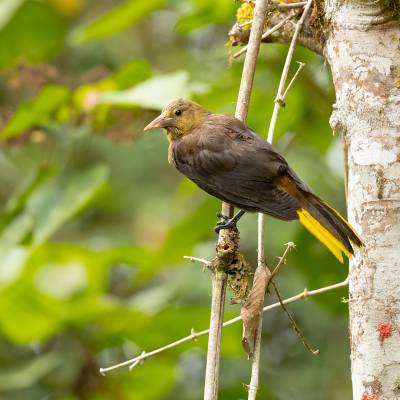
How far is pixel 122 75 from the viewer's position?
12.6 feet

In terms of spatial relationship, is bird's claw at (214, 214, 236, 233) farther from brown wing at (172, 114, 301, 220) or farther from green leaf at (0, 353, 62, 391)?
green leaf at (0, 353, 62, 391)

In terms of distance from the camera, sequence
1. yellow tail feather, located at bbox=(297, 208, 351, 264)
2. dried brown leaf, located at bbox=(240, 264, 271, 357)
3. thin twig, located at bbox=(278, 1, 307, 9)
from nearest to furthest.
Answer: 1. dried brown leaf, located at bbox=(240, 264, 271, 357)
2. yellow tail feather, located at bbox=(297, 208, 351, 264)
3. thin twig, located at bbox=(278, 1, 307, 9)

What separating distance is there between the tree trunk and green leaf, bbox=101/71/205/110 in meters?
1.08

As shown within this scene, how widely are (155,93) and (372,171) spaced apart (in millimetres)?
1385

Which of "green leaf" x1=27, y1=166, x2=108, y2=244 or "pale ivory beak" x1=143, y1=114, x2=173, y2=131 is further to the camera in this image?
"green leaf" x1=27, y1=166, x2=108, y2=244

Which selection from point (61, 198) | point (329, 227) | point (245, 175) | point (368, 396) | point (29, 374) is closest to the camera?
point (368, 396)

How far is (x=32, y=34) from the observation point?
504 cm

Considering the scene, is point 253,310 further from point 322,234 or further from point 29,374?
point 29,374

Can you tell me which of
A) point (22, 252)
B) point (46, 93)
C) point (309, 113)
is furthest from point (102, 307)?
point (309, 113)

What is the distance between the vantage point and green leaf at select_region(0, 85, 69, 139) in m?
3.70

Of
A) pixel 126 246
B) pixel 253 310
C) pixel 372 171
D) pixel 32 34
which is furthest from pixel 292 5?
pixel 32 34

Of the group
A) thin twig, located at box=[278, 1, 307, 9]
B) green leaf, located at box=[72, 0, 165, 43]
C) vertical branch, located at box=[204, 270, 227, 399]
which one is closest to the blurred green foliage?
green leaf, located at box=[72, 0, 165, 43]

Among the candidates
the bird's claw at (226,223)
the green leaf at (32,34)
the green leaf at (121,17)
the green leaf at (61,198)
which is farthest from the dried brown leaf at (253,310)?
the green leaf at (32,34)

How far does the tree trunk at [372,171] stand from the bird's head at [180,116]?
3.56 feet
